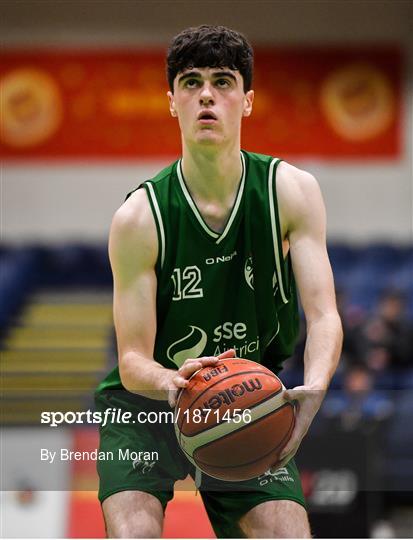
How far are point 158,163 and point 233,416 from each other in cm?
1014

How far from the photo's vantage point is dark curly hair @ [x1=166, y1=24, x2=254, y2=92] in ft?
11.6

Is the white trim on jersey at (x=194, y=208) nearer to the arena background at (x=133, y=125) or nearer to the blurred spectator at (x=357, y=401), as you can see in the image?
the blurred spectator at (x=357, y=401)

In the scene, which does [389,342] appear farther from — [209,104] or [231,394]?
[231,394]

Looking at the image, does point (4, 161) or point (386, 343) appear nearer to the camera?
point (386, 343)

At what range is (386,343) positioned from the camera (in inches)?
336

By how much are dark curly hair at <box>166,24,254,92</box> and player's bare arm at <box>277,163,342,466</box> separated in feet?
1.36

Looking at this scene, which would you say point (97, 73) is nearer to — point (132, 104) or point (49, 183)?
point (132, 104)

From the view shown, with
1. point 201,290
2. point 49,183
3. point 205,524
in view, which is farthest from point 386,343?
point 49,183

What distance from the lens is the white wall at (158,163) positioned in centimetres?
1283

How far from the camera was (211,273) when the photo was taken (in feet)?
11.9

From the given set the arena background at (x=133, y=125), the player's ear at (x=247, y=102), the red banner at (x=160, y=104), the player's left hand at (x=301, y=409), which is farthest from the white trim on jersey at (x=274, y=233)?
the red banner at (x=160, y=104)

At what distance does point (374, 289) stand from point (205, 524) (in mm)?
5745

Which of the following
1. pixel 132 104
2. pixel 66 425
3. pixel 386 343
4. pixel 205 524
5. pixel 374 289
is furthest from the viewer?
pixel 132 104

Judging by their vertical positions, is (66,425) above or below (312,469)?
above
